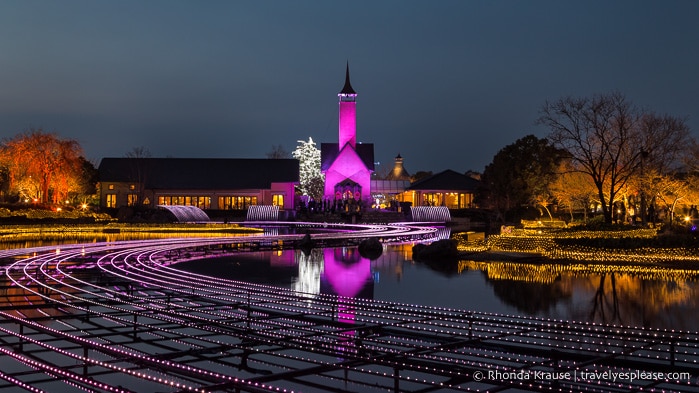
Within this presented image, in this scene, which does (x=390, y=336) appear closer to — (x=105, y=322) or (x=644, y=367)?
(x=644, y=367)

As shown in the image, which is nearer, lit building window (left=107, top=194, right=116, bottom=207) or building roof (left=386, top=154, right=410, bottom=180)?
lit building window (left=107, top=194, right=116, bottom=207)

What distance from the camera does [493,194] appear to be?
2527 inches

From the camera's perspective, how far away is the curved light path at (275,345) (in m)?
7.35

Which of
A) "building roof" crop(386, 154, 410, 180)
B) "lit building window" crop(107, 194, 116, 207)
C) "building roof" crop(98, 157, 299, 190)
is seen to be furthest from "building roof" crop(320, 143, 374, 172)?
"building roof" crop(386, 154, 410, 180)

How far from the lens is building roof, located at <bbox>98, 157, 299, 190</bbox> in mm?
73938

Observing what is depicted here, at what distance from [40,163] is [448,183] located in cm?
4014

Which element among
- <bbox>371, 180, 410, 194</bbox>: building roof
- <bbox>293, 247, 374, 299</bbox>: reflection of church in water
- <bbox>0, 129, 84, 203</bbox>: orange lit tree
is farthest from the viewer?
<bbox>371, 180, 410, 194</bbox>: building roof

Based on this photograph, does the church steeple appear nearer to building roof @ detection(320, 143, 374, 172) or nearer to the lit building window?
building roof @ detection(320, 143, 374, 172)

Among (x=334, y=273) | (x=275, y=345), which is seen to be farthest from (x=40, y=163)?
(x=275, y=345)

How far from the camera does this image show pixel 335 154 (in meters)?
72.8

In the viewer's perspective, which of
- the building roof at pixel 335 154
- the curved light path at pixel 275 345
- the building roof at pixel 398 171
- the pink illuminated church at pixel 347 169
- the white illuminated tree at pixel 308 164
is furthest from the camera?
the building roof at pixel 398 171

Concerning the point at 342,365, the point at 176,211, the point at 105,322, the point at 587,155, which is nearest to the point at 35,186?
the point at 176,211

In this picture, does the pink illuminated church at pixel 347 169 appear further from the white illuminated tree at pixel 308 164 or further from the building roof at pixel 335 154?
the white illuminated tree at pixel 308 164

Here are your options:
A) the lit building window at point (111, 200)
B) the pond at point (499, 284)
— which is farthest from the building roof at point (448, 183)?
the pond at point (499, 284)
